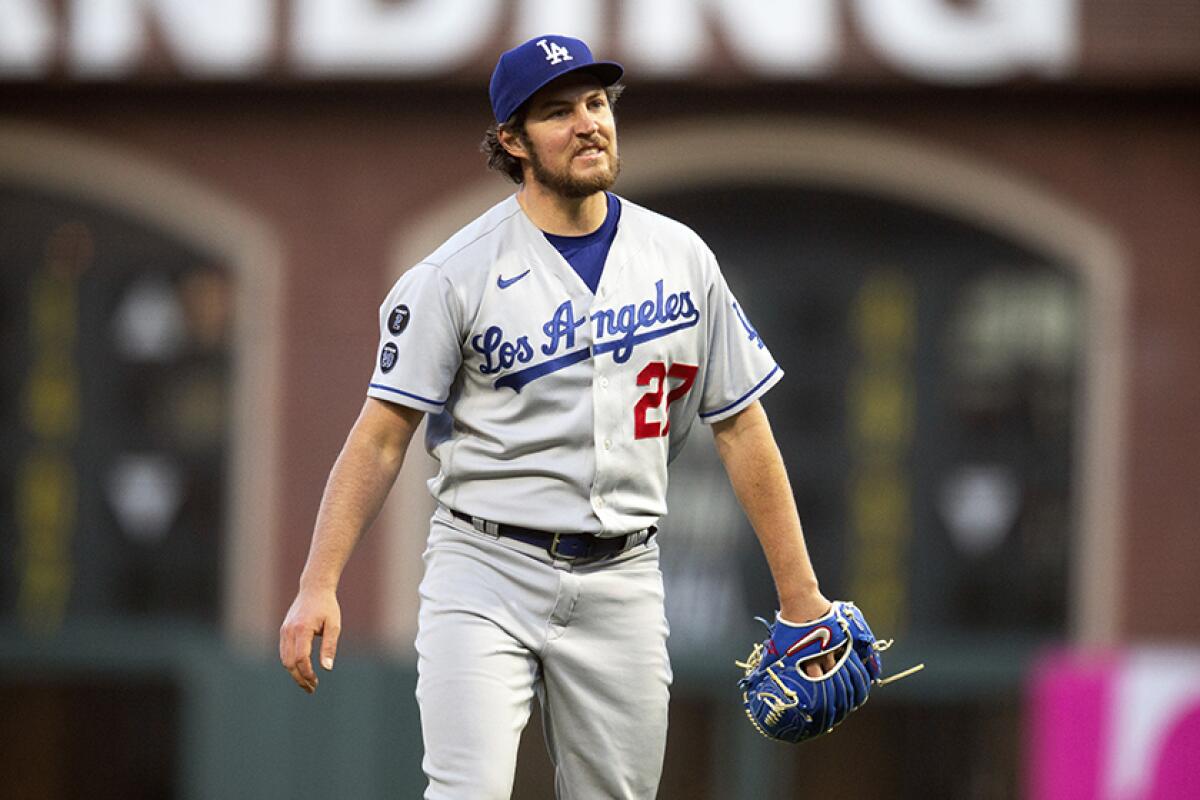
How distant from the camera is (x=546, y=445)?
3906 millimetres

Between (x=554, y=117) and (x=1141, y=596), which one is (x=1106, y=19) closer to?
(x=1141, y=596)

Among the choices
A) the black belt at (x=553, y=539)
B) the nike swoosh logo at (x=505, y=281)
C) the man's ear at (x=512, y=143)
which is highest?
the man's ear at (x=512, y=143)

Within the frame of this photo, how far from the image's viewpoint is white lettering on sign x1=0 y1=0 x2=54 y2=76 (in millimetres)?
10219

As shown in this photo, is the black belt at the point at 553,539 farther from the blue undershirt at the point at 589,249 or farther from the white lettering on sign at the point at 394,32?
the white lettering on sign at the point at 394,32

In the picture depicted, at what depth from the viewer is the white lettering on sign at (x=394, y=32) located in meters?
10.1

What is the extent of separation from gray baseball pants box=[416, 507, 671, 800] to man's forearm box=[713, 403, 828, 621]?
9.8 inches

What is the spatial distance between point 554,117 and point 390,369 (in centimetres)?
58

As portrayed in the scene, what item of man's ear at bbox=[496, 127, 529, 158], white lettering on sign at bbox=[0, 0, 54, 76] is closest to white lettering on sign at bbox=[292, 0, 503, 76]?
white lettering on sign at bbox=[0, 0, 54, 76]

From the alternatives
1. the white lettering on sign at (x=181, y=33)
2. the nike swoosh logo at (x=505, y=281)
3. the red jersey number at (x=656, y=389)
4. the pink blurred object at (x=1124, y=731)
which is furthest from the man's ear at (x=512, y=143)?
the white lettering on sign at (x=181, y=33)

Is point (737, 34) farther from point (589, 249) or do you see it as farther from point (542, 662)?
point (542, 662)

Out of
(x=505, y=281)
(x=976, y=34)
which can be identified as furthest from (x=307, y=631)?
(x=976, y=34)

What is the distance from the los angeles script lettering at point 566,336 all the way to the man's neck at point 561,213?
0.18 meters

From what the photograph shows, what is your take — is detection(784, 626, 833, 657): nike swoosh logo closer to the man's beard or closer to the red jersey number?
the red jersey number

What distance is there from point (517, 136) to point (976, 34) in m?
6.43
